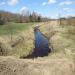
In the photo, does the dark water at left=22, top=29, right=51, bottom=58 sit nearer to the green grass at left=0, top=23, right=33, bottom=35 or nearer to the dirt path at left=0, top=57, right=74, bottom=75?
the green grass at left=0, top=23, right=33, bottom=35

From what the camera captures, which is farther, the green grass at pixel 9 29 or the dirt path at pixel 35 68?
the green grass at pixel 9 29

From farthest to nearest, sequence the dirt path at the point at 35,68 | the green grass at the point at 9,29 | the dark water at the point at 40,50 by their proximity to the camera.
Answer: the green grass at the point at 9,29
the dark water at the point at 40,50
the dirt path at the point at 35,68

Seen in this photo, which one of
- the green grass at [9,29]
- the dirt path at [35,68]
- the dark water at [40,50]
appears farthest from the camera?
the green grass at [9,29]

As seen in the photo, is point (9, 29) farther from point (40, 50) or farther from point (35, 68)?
point (35, 68)

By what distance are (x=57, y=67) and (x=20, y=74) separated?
374 cm

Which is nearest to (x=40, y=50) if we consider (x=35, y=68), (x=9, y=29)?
(x=35, y=68)

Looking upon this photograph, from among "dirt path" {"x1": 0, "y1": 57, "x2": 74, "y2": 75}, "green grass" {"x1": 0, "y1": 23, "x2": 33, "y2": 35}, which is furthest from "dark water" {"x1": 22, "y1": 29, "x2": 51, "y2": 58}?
"dirt path" {"x1": 0, "y1": 57, "x2": 74, "y2": 75}

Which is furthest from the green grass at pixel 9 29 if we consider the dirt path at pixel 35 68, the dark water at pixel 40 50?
the dirt path at pixel 35 68

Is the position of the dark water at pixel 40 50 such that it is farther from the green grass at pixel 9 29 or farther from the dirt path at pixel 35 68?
the dirt path at pixel 35 68

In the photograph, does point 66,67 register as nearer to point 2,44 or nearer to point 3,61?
point 3,61

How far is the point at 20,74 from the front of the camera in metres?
17.8

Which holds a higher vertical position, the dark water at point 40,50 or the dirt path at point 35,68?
the dirt path at point 35,68

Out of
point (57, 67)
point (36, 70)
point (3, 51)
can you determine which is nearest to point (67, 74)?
point (57, 67)

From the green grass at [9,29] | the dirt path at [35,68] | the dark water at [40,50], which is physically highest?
the green grass at [9,29]
